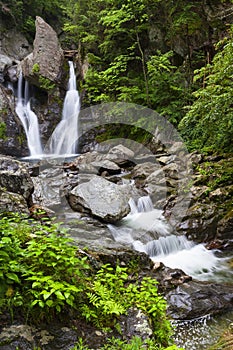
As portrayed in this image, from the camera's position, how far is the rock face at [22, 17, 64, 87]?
14.9m

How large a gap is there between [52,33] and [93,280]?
675 inches

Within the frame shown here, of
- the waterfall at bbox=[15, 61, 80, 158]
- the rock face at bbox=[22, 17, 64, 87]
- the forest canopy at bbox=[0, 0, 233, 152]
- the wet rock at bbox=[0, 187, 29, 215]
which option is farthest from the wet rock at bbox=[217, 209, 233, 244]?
the rock face at bbox=[22, 17, 64, 87]

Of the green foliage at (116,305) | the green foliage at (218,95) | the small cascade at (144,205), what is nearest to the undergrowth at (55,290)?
the green foliage at (116,305)

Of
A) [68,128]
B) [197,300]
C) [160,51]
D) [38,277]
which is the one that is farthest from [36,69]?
[38,277]

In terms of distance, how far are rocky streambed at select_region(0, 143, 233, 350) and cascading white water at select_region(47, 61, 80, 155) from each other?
3839 millimetres

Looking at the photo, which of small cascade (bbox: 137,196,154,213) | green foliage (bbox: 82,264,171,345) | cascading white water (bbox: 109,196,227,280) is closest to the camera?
green foliage (bbox: 82,264,171,345)

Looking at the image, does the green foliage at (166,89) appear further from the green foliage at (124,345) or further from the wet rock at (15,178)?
the green foliage at (124,345)

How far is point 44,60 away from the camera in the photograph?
49.7ft

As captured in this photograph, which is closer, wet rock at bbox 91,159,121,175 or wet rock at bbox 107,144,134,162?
wet rock at bbox 91,159,121,175

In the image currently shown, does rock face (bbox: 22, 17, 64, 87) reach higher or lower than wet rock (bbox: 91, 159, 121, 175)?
higher

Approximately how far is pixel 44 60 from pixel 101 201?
11.5m

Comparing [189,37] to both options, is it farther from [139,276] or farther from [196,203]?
[139,276]

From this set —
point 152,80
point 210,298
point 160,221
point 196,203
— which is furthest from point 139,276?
point 152,80

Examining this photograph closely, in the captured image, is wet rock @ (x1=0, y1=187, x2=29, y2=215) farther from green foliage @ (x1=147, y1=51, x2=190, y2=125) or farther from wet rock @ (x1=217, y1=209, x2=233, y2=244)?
green foliage @ (x1=147, y1=51, x2=190, y2=125)
